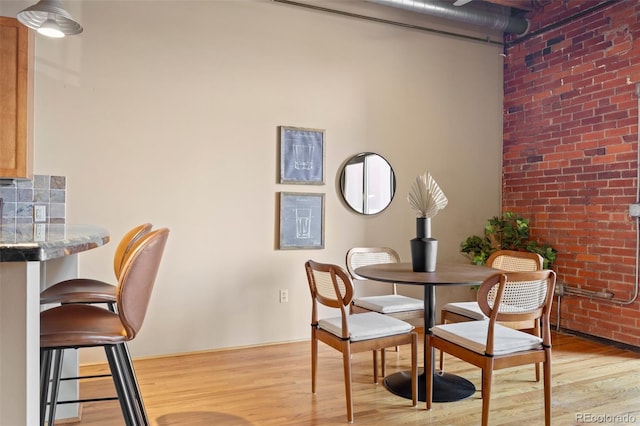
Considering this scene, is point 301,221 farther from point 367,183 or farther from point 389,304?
point 389,304

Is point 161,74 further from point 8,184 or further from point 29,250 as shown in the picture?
point 29,250

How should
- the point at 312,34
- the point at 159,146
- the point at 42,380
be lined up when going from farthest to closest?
the point at 312,34 < the point at 159,146 < the point at 42,380

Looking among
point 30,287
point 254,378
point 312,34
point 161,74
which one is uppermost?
point 312,34

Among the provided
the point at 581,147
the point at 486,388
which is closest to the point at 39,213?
the point at 486,388

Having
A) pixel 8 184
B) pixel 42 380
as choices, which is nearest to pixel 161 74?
pixel 8 184

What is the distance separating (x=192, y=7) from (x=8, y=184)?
6.12ft

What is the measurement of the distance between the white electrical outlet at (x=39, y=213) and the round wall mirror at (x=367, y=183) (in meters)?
2.30

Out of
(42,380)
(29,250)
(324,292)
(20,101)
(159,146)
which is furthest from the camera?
(159,146)

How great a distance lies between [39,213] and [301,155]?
1.99 m

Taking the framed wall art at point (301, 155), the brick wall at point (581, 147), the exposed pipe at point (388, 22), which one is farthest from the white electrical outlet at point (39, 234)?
the brick wall at point (581, 147)

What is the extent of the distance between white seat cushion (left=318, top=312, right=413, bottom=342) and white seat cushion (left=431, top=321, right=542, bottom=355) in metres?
0.23

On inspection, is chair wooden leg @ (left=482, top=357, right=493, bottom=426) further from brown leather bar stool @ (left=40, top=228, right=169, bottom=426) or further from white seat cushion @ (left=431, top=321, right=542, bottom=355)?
brown leather bar stool @ (left=40, top=228, right=169, bottom=426)

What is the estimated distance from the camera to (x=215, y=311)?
3721 mm

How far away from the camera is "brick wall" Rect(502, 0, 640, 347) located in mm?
3807
